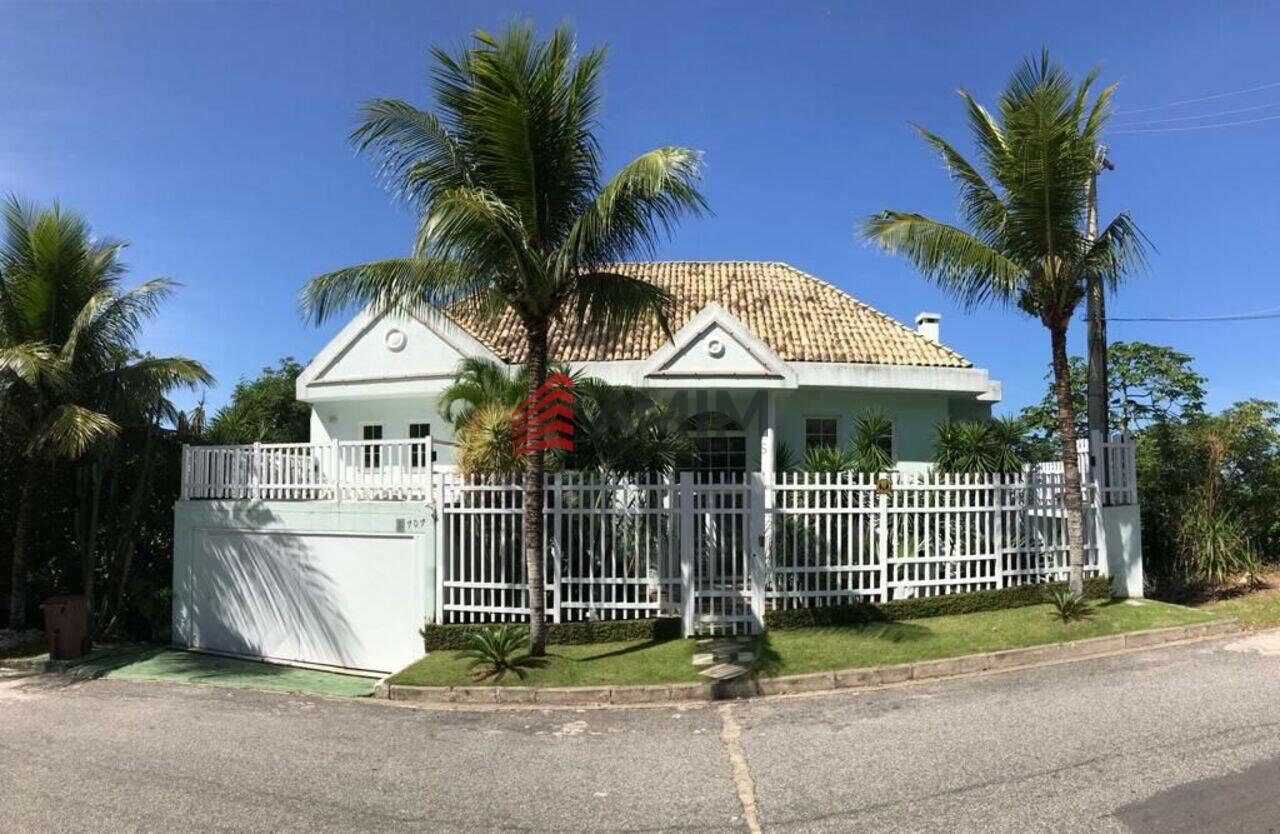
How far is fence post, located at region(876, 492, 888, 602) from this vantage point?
30.5ft

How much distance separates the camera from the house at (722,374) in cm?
1283

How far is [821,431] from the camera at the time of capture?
1466 centimetres

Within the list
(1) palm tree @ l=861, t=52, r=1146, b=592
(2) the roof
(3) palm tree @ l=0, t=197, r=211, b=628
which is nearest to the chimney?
(2) the roof

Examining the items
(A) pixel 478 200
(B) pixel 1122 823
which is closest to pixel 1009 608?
(B) pixel 1122 823

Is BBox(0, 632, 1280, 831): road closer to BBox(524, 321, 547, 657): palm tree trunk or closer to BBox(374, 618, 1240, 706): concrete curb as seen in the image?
BBox(374, 618, 1240, 706): concrete curb

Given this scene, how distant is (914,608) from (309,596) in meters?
7.63

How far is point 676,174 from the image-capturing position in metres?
7.49

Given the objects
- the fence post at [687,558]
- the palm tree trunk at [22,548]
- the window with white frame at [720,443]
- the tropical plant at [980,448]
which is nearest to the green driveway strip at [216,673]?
the palm tree trunk at [22,548]

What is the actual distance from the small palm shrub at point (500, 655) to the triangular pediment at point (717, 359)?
5.67 meters

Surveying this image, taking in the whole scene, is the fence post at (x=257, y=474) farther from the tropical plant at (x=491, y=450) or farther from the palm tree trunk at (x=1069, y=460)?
the palm tree trunk at (x=1069, y=460)

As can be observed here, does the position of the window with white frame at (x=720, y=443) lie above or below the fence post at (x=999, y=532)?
above

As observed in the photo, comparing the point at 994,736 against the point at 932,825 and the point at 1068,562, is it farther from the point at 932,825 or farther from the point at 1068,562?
the point at 1068,562

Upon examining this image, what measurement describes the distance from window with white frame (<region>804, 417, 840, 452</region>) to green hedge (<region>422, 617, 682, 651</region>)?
6.66 meters

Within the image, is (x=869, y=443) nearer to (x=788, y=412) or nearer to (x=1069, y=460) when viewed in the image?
(x=788, y=412)
